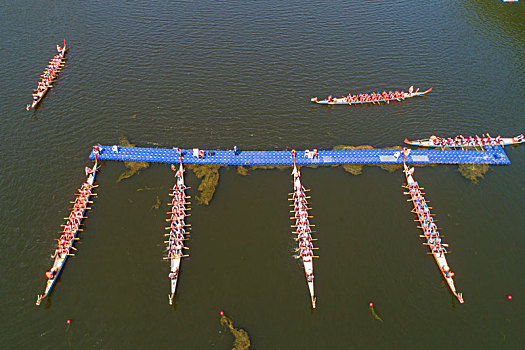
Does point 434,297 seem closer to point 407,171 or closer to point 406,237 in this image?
point 406,237

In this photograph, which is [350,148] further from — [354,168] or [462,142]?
[462,142]

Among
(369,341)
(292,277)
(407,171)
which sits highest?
(407,171)

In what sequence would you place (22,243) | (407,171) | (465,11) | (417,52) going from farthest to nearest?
(465,11) < (417,52) < (407,171) < (22,243)

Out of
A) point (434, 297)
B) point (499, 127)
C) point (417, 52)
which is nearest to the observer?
point (434, 297)

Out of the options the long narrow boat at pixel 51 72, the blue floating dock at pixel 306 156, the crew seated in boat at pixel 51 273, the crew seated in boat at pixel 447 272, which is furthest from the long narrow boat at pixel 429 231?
the long narrow boat at pixel 51 72

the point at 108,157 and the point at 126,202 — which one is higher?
the point at 108,157

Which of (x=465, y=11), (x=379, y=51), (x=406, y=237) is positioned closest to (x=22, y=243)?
(x=406, y=237)
